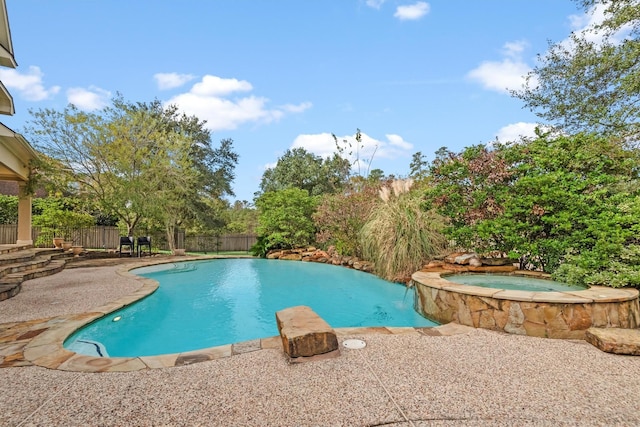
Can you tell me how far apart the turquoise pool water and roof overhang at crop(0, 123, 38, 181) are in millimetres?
4071

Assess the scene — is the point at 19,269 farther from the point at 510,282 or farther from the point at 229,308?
the point at 510,282

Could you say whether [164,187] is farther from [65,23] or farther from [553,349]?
[553,349]

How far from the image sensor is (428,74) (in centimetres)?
957

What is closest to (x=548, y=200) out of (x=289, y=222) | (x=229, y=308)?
(x=229, y=308)

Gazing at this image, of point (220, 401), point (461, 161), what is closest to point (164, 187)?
point (461, 161)

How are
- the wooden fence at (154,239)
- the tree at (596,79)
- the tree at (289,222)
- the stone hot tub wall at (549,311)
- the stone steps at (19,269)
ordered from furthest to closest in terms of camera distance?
the wooden fence at (154,239) < the tree at (289,222) < the tree at (596,79) < the stone steps at (19,269) < the stone hot tub wall at (549,311)

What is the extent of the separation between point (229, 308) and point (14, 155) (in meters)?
8.00

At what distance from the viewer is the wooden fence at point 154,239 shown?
14662mm

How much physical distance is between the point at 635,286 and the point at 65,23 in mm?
12052

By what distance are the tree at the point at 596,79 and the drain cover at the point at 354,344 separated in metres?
7.63

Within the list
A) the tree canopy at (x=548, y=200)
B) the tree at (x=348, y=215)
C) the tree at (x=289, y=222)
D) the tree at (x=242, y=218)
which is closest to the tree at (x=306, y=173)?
the tree at (x=242, y=218)

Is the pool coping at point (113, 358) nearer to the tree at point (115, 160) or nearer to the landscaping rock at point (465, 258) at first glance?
the landscaping rock at point (465, 258)

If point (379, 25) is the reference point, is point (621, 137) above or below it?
below

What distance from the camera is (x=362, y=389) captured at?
2080 mm
